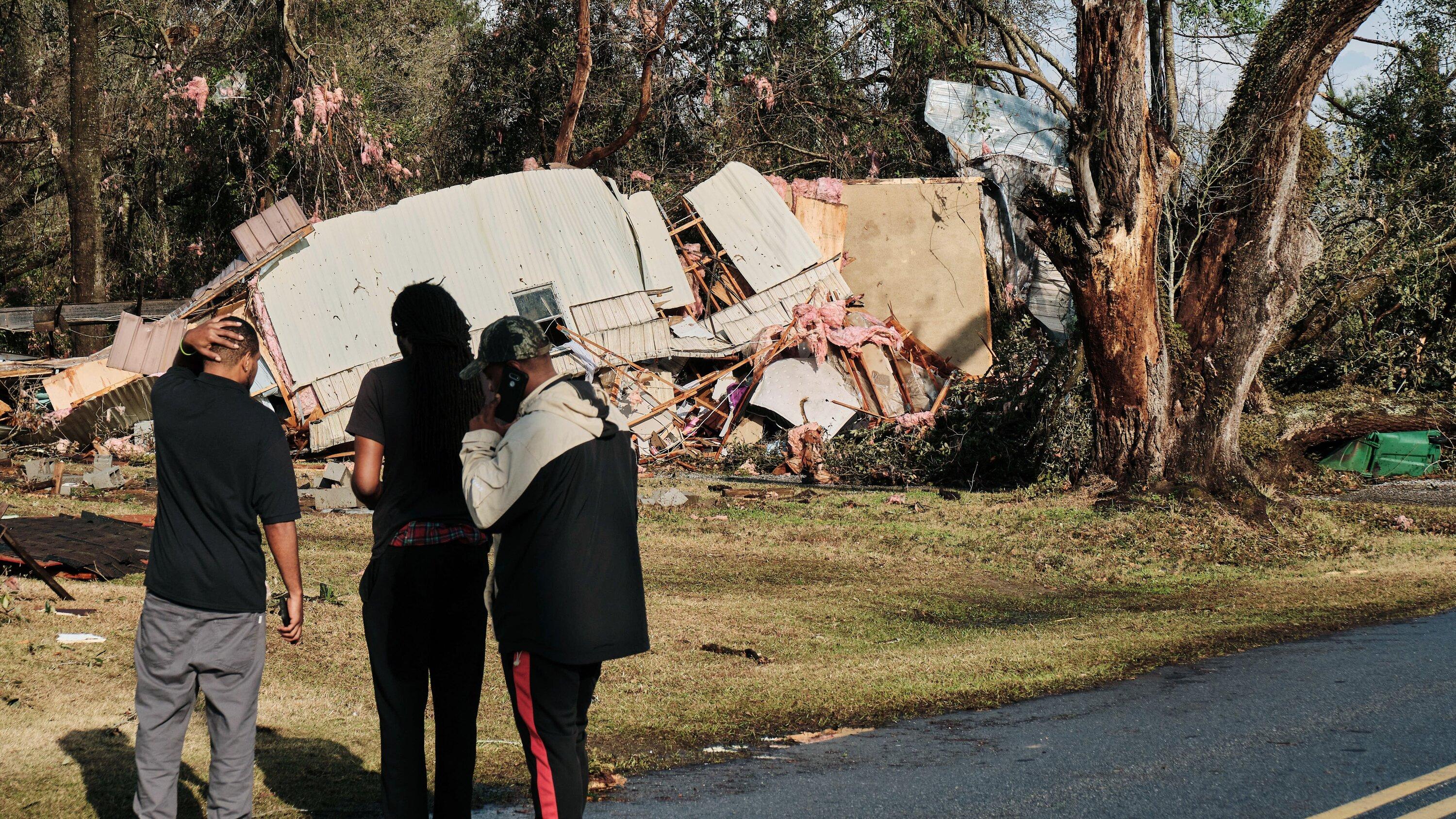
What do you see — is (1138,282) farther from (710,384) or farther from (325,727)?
(325,727)

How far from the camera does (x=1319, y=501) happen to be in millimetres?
13016

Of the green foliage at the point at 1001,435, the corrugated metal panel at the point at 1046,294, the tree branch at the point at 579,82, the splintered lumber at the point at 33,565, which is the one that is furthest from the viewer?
the tree branch at the point at 579,82

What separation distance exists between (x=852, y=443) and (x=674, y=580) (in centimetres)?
651

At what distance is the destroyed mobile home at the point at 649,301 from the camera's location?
50.9ft

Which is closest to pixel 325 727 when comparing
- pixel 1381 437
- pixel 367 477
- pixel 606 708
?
pixel 606 708

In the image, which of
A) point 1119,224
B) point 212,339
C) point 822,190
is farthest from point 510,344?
point 822,190

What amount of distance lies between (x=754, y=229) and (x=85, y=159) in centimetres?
1184

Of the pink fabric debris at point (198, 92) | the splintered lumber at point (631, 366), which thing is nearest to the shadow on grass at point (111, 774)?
the splintered lumber at point (631, 366)

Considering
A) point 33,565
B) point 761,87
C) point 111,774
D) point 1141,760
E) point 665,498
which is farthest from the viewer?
point 761,87

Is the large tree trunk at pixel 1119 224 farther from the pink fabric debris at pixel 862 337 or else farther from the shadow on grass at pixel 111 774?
the shadow on grass at pixel 111 774

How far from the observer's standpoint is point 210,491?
3.42m

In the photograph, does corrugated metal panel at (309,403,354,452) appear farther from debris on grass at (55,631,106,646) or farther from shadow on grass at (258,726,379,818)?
shadow on grass at (258,726,379,818)

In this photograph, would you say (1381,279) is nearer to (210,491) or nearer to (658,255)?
(658,255)

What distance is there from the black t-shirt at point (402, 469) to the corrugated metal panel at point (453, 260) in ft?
40.9
